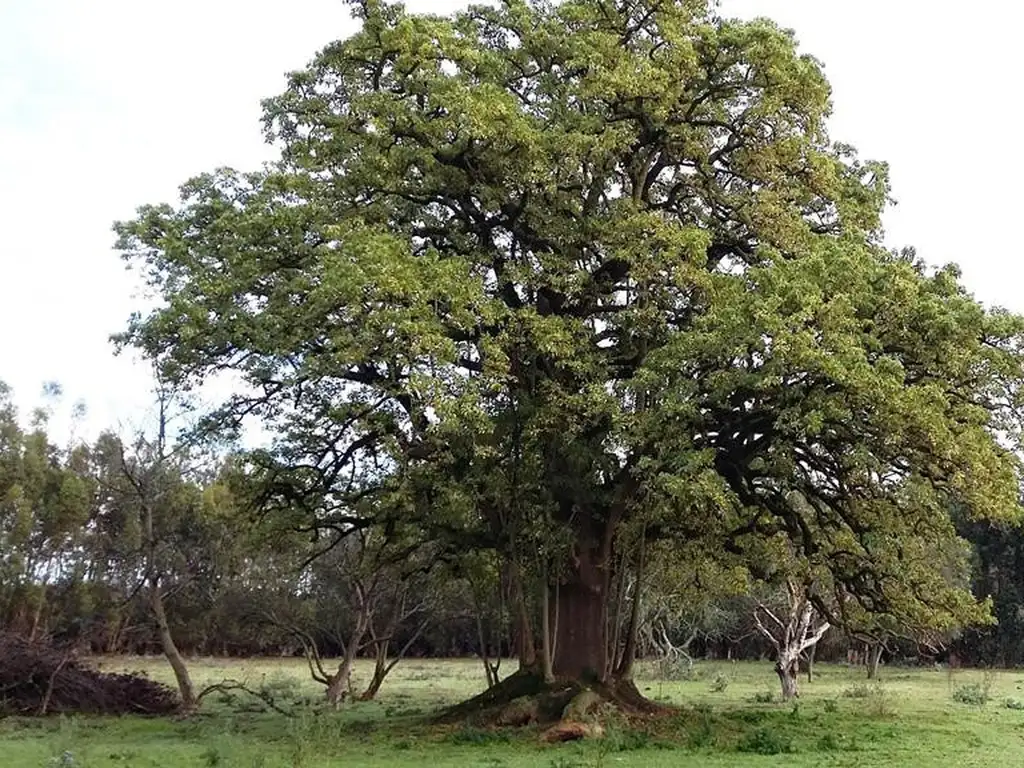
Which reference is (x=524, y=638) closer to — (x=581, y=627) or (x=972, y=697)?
(x=581, y=627)

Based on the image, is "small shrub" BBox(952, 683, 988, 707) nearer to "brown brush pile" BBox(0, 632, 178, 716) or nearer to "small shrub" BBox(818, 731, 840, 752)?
"small shrub" BBox(818, 731, 840, 752)

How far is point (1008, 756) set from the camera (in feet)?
48.7

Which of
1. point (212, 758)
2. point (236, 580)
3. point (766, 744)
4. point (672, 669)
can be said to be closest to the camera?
point (212, 758)

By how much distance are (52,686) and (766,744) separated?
14628 millimetres

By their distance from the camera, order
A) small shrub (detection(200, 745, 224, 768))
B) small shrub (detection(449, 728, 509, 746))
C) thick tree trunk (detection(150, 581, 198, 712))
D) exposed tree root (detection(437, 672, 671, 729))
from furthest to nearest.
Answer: thick tree trunk (detection(150, 581, 198, 712))
exposed tree root (detection(437, 672, 671, 729))
small shrub (detection(449, 728, 509, 746))
small shrub (detection(200, 745, 224, 768))

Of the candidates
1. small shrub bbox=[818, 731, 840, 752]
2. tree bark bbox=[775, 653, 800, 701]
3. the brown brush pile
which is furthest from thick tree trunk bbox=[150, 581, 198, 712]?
tree bark bbox=[775, 653, 800, 701]

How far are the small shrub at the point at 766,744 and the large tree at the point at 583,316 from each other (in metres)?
3.35

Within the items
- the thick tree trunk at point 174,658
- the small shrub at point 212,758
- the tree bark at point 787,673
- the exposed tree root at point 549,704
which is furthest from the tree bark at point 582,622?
the tree bark at point 787,673

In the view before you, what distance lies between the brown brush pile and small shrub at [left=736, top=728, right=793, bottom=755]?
43.0 ft

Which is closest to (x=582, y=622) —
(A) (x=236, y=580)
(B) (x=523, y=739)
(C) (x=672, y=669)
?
(B) (x=523, y=739)

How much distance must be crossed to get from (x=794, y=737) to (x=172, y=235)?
533 inches

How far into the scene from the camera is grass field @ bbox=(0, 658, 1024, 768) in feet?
44.5

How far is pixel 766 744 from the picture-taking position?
1542 centimetres

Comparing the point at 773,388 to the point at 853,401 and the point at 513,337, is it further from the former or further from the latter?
the point at 513,337
